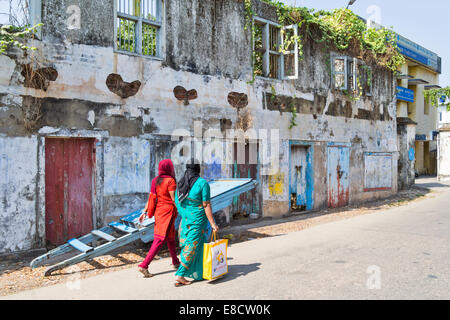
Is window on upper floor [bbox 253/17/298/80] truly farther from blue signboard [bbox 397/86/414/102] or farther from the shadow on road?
blue signboard [bbox 397/86/414/102]

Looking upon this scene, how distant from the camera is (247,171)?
1091 cm

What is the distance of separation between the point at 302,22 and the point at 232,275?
9.14m

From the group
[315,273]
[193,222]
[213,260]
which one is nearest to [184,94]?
[193,222]

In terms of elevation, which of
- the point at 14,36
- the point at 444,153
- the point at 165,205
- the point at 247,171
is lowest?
the point at 165,205

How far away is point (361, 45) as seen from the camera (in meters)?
14.8

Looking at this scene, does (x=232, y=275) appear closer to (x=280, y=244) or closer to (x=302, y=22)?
(x=280, y=244)

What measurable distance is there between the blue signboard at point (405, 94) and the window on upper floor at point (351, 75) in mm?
11795

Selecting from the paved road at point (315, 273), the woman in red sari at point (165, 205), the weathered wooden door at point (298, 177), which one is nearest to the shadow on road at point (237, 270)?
the paved road at point (315, 273)

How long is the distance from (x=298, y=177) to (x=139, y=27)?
21.4 feet

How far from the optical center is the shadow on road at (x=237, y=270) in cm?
547

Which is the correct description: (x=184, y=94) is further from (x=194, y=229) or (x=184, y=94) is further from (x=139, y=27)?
(x=194, y=229)

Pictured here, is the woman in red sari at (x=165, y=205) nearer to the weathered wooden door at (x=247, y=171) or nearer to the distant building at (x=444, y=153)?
the weathered wooden door at (x=247, y=171)

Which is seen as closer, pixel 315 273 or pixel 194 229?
pixel 194 229

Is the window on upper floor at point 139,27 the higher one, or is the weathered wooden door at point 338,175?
the window on upper floor at point 139,27
